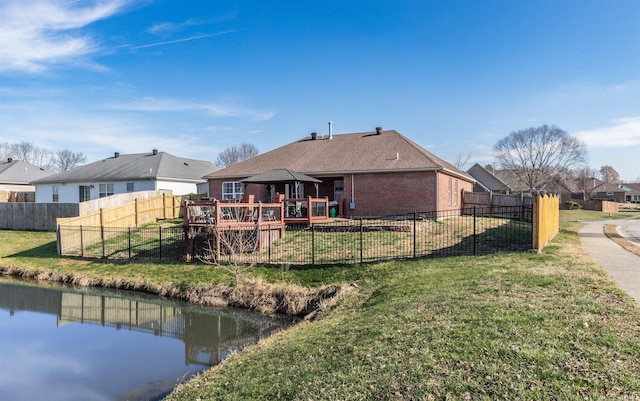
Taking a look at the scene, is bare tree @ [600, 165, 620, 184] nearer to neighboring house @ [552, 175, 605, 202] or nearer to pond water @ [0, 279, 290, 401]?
neighboring house @ [552, 175, 605, 202]

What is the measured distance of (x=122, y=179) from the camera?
28.9m

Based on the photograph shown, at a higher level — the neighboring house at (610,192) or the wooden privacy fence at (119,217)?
the neighboring house at (610,192)

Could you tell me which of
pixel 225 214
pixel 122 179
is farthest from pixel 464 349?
pixel 122 179

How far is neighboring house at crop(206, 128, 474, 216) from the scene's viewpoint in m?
20.5

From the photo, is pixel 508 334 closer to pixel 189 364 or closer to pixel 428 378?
pixel 428 378

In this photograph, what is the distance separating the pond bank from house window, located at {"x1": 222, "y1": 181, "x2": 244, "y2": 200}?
1060 cm

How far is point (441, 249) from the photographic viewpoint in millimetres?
13211

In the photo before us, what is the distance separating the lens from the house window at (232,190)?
80.0 feet

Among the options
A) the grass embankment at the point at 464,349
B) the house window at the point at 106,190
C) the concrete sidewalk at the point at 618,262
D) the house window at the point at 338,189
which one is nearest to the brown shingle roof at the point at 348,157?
the house window at the point at 338,189

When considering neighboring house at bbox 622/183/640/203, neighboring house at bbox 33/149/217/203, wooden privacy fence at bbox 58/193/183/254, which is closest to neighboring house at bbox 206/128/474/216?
wooden privacy fence at bbox 58/193/183/254

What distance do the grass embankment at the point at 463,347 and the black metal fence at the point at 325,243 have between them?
3.67 m

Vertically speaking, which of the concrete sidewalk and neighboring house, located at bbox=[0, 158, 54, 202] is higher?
neighboring house, located at bbox=[0, 158, 54, 202]

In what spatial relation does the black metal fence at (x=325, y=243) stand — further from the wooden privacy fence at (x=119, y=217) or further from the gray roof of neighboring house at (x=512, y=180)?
the gray roof of neighboring house at (x=512, y=180)

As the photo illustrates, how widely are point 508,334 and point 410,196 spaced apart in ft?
51.1
